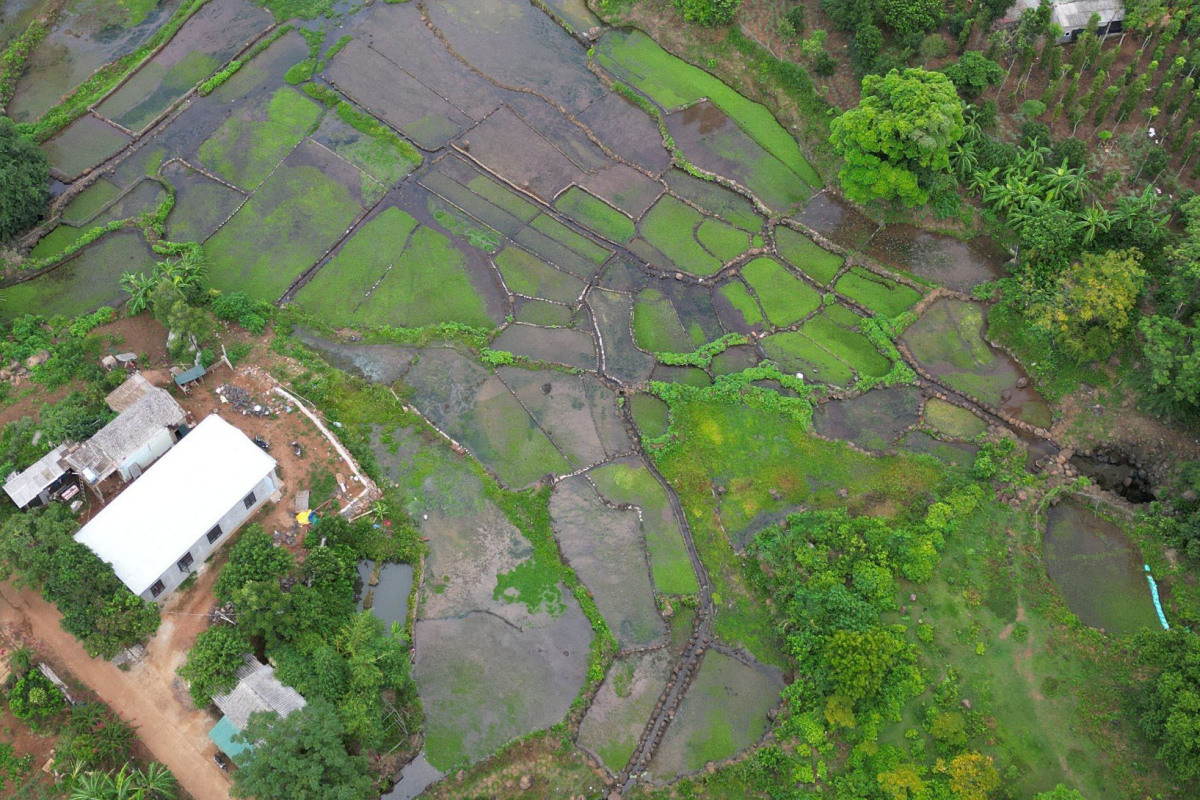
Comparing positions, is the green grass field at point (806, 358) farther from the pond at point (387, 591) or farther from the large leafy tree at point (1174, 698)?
the pond at point (387, 591)

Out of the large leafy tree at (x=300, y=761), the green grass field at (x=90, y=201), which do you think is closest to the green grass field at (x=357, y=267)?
the green grass field at (x=90, y=201)

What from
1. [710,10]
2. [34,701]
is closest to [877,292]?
[710,10]

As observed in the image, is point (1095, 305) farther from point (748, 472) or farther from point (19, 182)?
point (19, 182)

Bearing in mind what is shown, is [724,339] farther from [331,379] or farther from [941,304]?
[331,379]

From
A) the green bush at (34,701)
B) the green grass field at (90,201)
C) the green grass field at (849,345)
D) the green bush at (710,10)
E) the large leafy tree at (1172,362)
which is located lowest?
the green bush at (34,701)

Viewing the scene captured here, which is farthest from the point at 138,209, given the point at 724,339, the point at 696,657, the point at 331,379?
the point at 696,657

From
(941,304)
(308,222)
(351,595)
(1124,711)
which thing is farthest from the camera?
(308,222)
